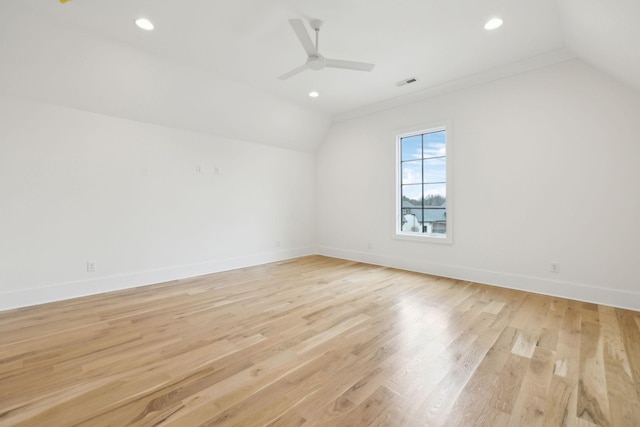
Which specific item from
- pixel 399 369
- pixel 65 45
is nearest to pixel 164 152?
pixel 65 45

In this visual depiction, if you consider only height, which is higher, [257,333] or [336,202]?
[336,202]

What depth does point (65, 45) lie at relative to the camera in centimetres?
276

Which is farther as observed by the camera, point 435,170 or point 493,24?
point 435,170

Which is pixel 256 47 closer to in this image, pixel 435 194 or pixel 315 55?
pixel 315 55

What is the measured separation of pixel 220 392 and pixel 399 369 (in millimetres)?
1140

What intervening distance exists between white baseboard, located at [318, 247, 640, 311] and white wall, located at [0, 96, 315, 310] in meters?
2.63

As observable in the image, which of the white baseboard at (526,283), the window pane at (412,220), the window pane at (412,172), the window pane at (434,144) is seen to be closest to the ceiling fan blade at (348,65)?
the window pane at (434,144)

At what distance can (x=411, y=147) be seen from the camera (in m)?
4.73

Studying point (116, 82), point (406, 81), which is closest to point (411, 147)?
point (406, 81)

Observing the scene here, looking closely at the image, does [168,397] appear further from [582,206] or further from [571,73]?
[571,73]

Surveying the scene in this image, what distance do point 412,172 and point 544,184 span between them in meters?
1.83

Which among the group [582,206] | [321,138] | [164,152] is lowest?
[582,206]

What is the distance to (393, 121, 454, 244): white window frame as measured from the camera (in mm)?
4070

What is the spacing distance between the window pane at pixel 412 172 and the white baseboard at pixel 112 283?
300cm
